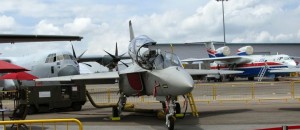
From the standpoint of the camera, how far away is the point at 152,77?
1199cm

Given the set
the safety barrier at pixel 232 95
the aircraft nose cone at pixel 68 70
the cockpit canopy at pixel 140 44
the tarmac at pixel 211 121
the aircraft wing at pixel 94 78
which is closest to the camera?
the tarmac at pixel 211 121

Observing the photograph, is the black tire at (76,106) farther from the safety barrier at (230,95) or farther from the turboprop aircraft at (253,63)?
the turboprop aircraft at (253,63)

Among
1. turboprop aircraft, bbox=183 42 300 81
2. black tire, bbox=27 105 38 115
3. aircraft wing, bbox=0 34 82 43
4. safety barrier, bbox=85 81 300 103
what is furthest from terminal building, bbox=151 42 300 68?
black tire, bbox=27 105 38 115

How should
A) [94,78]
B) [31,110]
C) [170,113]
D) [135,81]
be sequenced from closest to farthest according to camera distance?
[170,113] < [135,81] < [94,78] < [31,110]

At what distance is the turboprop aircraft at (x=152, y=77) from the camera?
10.8 meters

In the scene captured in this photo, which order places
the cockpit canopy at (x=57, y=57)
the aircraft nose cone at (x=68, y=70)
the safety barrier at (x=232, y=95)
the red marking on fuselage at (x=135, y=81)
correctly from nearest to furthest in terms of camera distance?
the red marking on fuselage at (x=135, y=81) < the aircraft nose cone at (x=68, y=70) < the cockpit canopy at (x=57, y=57) < the safety barrier at (x=232, y=95)

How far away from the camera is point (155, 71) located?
11922 mm

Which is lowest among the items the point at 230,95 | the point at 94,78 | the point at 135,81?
the point at 230,95

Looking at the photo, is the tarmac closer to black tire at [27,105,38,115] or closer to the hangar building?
black tire at [27,105,38,115]

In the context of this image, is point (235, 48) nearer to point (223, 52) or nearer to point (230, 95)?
point (223, 52)

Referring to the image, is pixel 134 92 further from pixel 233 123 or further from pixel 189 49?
pixel 189 49

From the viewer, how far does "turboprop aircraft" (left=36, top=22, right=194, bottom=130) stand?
10844mm

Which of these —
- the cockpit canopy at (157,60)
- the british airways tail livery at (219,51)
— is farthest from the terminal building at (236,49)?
the cockpit canopy at (157,60)

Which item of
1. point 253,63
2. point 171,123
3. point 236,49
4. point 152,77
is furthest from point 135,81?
point 236,49
